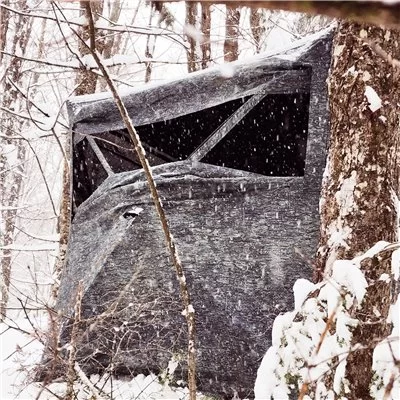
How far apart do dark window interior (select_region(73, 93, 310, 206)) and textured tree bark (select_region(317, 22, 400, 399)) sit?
7.74 ft

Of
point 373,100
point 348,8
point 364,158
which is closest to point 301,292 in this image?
point 364,158

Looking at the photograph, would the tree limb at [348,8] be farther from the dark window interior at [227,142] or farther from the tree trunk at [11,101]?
the tree trunk at [11,101]

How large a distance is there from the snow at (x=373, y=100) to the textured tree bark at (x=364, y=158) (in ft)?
0.04

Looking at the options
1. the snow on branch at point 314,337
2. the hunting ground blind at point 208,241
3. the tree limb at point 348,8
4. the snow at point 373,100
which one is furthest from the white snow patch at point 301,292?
the hunting ground blind at point 208,241

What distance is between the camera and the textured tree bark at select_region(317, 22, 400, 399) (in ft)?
7.86

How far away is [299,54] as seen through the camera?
3588mm

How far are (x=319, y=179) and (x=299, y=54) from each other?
0.89 metres

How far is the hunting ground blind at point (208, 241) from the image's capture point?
11.6 ft

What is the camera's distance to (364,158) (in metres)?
2.43

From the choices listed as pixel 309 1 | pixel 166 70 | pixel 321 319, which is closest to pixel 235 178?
pixel 321 319

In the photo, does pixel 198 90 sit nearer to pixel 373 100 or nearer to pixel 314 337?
pixel 373 100

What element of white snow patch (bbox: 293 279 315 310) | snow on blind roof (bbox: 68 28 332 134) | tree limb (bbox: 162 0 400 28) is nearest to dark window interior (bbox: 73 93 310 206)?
snow on blind roof (bbox: 68 28 332 134)

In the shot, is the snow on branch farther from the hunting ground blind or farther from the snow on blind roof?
the snow on blind roof

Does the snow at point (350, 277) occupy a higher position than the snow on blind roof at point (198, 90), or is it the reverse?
the snow on blind roof at point (198, 90)
